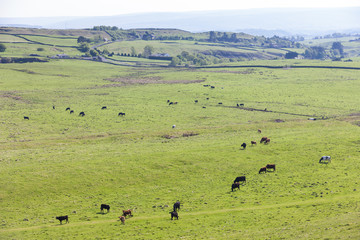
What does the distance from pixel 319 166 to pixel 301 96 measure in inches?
2701

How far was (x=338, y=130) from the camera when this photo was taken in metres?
77.1

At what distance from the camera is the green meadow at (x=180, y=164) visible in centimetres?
3728

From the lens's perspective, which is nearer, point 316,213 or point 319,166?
point 316,213

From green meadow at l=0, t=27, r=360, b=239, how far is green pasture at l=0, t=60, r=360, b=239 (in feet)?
0.53

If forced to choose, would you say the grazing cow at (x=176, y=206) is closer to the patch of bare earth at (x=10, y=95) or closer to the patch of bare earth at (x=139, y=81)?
the patch of bare earth at (x=10, y=95)

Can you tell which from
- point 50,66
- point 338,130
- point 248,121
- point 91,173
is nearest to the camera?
point 91,173

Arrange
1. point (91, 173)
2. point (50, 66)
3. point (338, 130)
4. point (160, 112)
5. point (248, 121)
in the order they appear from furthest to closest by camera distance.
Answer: point (50, 66) → point (160, 112) → point (248, 121) → point (338, 130) → point (91, 173)

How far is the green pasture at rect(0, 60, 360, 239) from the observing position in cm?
3725

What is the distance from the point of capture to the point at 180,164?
55781 millimetres

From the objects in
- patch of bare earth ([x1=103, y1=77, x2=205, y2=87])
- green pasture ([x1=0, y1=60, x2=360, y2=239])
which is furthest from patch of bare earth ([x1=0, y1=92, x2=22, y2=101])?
patch of bare earth ([x1=103, y1=77, x2=205, y2=87])

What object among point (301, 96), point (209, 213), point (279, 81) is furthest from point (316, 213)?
point (279, 81)

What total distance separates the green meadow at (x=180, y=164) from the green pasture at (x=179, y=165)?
0.53ft

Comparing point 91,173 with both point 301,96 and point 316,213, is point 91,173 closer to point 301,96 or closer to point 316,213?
point 316,213

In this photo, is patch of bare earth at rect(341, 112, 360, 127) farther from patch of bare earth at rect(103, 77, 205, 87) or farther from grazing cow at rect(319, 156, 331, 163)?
patch of bare earth at rect(103, 77, 205, 87)
